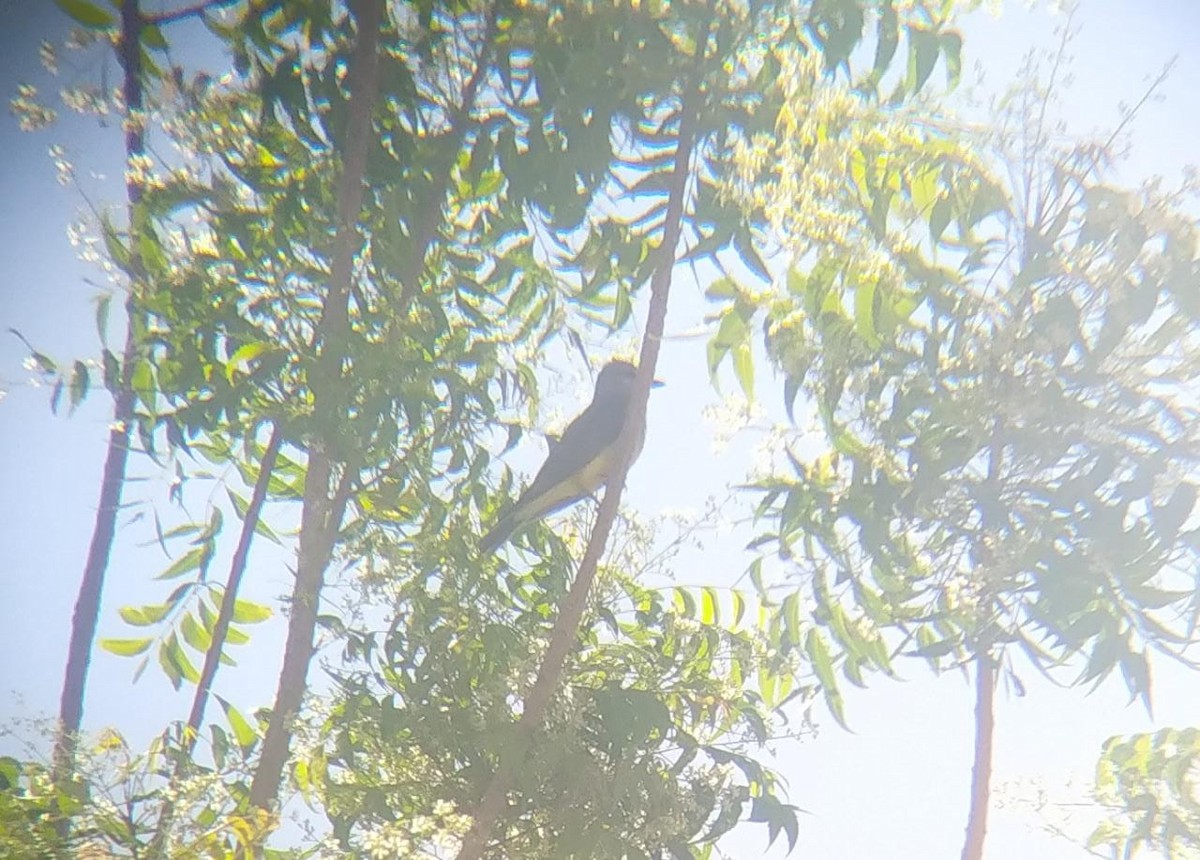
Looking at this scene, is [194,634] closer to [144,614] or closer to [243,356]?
[144,614]

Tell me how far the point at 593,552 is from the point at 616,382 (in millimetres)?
337

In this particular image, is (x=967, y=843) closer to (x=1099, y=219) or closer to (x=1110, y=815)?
(x=1110, y=815)

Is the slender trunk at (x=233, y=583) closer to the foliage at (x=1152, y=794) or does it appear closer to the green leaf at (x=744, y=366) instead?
the green leaf at (x=744, y=366)

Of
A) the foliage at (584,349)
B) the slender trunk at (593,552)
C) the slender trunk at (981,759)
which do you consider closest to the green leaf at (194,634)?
the foliage at (584,349)

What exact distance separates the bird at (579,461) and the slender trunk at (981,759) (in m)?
0.39

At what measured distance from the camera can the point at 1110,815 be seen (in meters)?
1.00

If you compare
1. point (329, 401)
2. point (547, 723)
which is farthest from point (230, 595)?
point (547, 723)

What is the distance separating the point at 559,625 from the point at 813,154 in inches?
19.7

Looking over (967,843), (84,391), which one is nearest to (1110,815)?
(967,843)

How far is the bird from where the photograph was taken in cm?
116

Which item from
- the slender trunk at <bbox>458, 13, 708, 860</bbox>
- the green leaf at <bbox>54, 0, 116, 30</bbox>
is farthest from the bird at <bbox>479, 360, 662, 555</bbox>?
the green leaf at <bbox>54, 0, 116, 30</bbox>

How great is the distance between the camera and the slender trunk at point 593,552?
932 mm

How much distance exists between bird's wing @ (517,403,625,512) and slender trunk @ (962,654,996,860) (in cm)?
43

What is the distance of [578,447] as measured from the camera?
1228 millimetres
